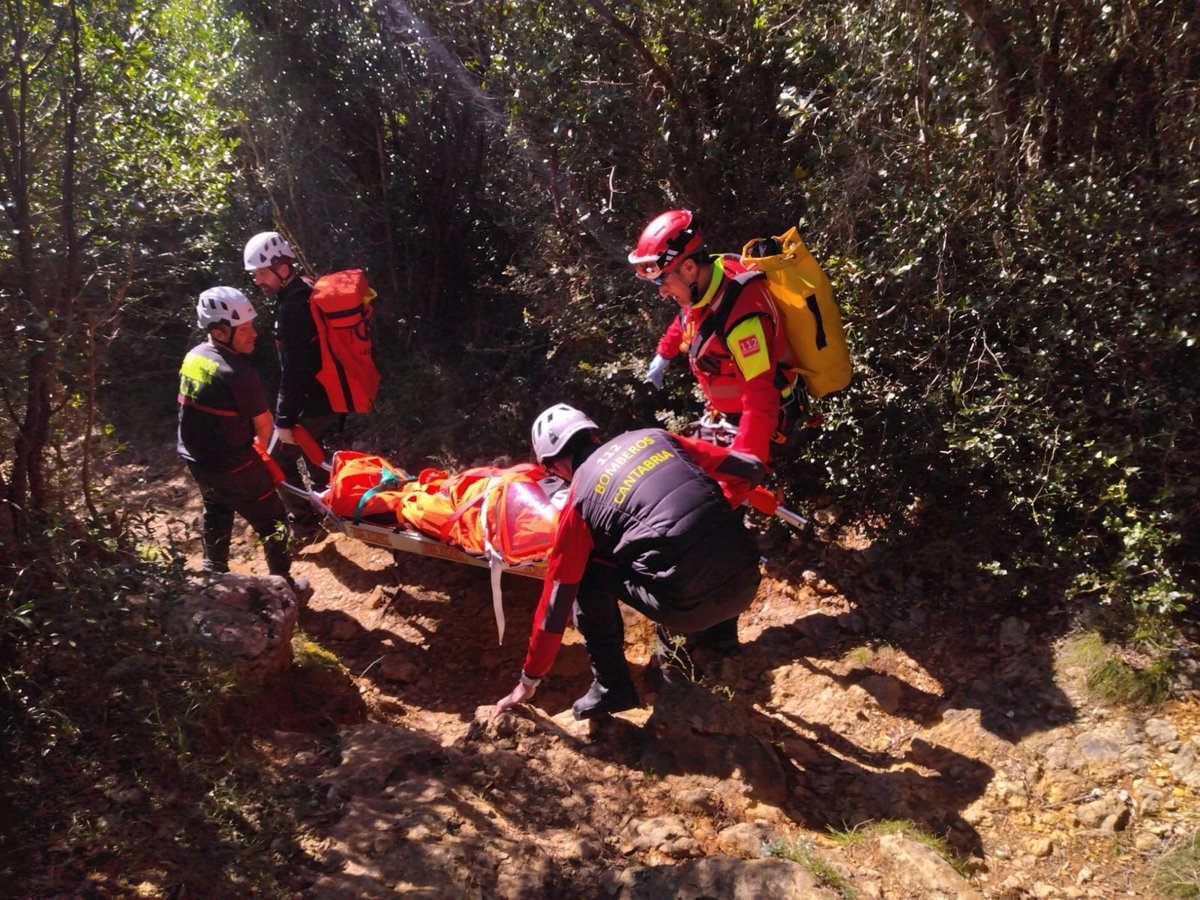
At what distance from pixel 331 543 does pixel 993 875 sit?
5097mm

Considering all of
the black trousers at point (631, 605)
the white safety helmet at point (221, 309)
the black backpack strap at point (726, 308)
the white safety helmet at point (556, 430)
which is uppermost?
the white safety helmet at point (221, 309)

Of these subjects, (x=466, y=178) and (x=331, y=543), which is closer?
(x=331, y=543)

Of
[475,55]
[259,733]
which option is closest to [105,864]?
[259,733]

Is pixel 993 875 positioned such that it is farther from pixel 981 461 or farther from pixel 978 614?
pixel 981 461

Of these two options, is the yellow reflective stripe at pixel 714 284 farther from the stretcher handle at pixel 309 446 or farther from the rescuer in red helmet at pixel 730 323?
the stretcher handle at pixel 309 446

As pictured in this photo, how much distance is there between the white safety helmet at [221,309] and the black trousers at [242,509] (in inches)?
35.6

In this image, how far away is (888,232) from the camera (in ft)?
14.8

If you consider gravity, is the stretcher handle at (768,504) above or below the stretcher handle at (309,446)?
below

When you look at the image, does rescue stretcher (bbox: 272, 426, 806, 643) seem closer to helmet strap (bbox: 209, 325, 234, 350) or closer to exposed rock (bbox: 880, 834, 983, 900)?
helmet strap (bbox: 209, 325, 234, 350)

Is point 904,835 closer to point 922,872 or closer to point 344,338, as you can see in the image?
point 922,872

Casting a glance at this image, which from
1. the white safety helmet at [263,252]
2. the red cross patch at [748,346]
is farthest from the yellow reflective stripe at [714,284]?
the white safety helmet at [263,252]

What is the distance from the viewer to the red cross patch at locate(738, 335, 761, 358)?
3.90 m

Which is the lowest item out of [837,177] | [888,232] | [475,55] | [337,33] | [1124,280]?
[1124,280]

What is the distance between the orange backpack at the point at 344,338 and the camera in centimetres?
543
